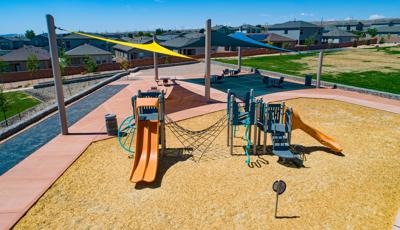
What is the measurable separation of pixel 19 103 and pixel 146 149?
2182 centimetres

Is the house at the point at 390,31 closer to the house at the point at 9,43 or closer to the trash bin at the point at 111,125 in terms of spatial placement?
the trash bin at the point at 111,125

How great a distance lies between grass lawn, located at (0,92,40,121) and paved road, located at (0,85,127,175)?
7.07 metres

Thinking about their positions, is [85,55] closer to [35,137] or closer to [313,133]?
[35,137]

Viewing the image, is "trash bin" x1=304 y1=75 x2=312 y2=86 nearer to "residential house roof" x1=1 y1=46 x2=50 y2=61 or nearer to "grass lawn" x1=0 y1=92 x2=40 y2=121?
"grass lawn" x1=0 y1=92 x2=40 y2=121

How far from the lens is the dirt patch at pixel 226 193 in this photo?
23.5 ft

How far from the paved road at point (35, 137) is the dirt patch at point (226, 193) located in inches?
96.7

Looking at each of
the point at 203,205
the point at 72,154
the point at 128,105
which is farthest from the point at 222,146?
the point at 128,105

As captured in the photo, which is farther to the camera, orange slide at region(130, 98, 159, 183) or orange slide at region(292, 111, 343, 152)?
orange slide at region(292, 111, 343, 152)

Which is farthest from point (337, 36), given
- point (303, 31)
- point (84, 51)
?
point (84, 51)

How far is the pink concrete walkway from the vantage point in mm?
8141

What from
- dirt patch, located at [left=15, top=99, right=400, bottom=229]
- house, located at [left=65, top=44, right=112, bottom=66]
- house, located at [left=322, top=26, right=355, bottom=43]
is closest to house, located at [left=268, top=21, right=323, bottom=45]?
house, located at [left=322, top=26, right=355, bottom=43]

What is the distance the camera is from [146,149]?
995 cm

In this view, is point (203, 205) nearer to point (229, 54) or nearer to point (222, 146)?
point (222, 146)

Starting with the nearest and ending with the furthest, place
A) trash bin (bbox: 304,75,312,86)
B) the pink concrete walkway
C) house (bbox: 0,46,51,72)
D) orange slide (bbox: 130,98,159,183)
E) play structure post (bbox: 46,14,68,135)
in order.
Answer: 1. the pink concrete walkway
2. orange slide (bbox: 130,98,159,183)
3. play structure post (bbox: 46,14,68,135)
4. trash bin (bbox: 304,75,312,86)
5. house (bbox: 0,46,51,72)
